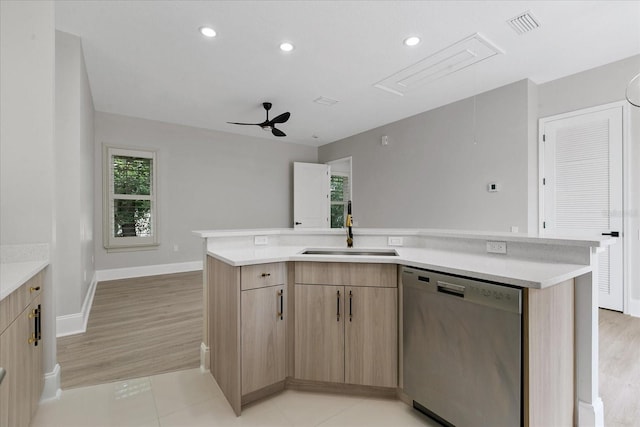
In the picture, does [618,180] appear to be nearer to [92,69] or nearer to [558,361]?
[558,361]

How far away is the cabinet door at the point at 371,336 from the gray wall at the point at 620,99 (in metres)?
3.24

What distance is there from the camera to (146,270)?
525 centimetres

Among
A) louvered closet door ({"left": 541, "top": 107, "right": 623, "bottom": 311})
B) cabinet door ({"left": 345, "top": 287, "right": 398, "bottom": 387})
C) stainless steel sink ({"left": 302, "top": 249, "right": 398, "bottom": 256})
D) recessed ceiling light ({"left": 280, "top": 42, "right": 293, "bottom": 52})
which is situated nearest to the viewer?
cabinet door ({"left": 345, "top": 287, "right": 398, "bottom": 387})

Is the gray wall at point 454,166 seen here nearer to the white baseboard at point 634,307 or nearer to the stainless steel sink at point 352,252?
the white baseboard at point 634,307

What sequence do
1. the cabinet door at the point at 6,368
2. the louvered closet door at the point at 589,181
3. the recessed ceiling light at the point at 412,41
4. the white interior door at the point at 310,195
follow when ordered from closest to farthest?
the cabinet door at the point at 6,368, the recessed ceiling light at the point at 412,41, the louvered closet door at the point at 589,181, the white interior door at the point at 310,195

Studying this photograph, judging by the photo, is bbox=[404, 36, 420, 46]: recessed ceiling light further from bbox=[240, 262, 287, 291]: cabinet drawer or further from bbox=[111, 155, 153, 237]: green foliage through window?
bbox=[111, 155, 153, 237]: green foliage through window

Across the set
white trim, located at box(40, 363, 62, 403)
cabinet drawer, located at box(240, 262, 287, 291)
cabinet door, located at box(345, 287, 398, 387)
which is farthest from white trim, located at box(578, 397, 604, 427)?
white trim, located at box(40, 363, 62, 403)

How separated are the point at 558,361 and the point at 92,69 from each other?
483 centimetres

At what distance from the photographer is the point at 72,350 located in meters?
2.51

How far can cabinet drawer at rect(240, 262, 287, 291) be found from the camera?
1746 mm

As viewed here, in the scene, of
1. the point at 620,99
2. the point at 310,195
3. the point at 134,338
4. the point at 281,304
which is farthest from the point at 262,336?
the point at 310,195

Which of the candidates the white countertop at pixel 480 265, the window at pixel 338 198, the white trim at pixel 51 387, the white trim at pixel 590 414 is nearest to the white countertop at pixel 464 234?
the white countertop at pixel 480 265

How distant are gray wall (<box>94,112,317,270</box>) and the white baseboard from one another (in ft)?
18.6

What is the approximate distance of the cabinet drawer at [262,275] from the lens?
175 cm
